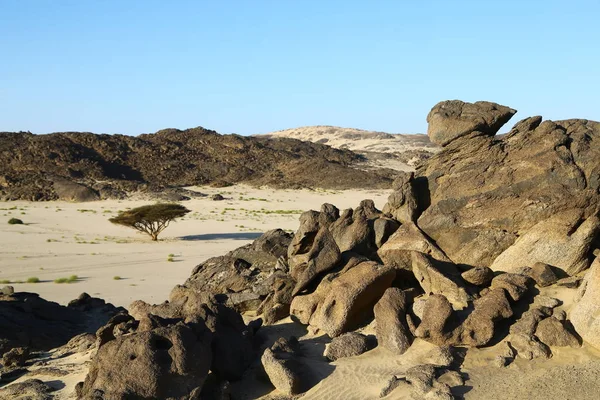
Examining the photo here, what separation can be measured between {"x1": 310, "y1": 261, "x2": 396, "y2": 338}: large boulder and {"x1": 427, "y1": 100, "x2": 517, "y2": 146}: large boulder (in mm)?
4352

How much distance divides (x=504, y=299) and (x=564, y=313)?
3.51 ft

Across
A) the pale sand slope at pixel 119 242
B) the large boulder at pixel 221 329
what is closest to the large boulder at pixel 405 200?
the large boulder at pixel 221 329

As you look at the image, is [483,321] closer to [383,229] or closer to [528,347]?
[528,347]

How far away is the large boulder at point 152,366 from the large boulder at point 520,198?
19.9 feet

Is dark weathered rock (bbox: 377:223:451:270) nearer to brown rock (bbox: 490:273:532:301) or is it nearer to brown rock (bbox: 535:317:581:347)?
brown rock (bbox: 490:273:532:301)

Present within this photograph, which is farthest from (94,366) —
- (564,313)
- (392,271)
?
(564,313)

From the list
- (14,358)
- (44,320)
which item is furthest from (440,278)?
(44,320)

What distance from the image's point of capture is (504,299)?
1118 cm

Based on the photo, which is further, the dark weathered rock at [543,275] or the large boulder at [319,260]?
the large boulder at [319,260]

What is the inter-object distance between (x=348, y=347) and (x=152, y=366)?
3544 millimetres

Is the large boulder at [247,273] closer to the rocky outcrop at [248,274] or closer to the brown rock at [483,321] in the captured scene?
the rocky outcrop at [248,274]

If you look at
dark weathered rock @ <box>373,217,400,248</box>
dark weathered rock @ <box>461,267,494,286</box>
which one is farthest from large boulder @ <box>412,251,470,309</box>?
dark weathered rock @ <box>373,217,400,248</box>

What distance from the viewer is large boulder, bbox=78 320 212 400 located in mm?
8945

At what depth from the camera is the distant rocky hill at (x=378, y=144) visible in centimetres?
9344
